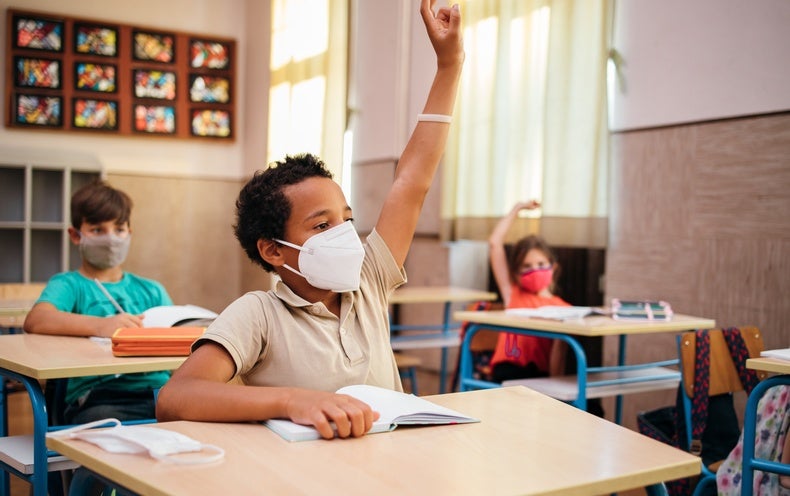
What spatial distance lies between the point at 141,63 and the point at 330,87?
230 cm

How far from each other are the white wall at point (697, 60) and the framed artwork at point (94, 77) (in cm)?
497

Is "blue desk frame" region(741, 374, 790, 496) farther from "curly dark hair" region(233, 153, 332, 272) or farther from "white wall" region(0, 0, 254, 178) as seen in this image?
"white wall" region(0, 0, 254, 178)

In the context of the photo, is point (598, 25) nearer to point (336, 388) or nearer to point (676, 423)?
point (676, 423)

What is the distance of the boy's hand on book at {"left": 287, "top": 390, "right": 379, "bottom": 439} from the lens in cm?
113

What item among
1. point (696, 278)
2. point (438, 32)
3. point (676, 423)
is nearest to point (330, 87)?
point (696, 278)

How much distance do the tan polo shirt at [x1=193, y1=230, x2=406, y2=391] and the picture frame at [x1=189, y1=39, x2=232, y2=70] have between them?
6.81 m

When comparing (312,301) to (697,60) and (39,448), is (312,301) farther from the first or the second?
(697,60)

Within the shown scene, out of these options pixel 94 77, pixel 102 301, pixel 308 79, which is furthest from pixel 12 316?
pixel 94 77

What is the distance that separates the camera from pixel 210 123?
793 cm

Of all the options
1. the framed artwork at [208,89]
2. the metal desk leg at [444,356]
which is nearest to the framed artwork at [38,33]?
the framed artwork at [208,89]

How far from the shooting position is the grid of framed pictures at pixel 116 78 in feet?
23.1

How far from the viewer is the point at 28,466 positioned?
74.9 inches

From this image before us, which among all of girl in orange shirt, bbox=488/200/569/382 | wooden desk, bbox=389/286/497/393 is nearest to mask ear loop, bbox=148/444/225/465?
girl in orange shirt, bbox=488/200/569/382

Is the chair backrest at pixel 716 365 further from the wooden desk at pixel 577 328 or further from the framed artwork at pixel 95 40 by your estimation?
the framed artwork at pixel 95 40
